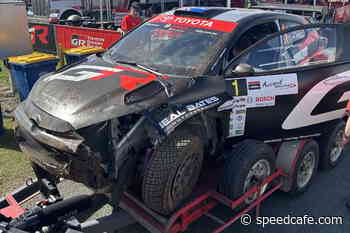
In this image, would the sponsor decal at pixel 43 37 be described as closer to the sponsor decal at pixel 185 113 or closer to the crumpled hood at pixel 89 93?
the crumpled hood at pixel 89 93

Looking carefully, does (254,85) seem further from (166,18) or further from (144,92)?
(166,18)

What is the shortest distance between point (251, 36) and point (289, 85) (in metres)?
0.68

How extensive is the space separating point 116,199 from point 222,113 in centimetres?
130

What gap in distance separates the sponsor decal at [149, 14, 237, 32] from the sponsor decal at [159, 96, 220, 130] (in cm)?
95

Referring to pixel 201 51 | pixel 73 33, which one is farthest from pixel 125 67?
pixel 73 33

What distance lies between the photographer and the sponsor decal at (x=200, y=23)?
12.5 ft

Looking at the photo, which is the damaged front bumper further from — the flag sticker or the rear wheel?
the rear wheel

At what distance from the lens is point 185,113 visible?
299 centimetres

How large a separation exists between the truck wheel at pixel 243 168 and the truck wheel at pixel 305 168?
676 mm

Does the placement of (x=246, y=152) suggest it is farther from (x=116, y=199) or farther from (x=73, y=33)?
(x=73, y=33)

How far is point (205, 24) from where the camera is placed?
3.95 meters

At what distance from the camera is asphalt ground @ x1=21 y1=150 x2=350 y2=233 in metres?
3.77

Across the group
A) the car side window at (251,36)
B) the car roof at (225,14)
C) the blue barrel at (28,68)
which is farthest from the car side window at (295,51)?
the blue barrel at (28,68)

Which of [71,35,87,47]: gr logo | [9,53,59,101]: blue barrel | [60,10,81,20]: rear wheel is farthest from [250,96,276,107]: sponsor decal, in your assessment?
[60,10,81,20]: rear wheel
